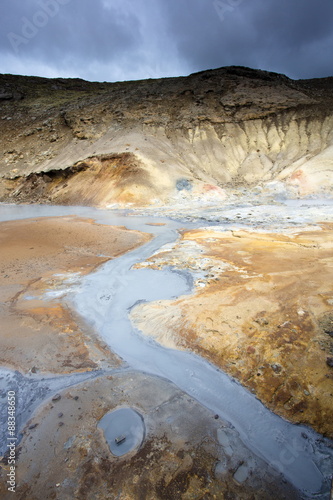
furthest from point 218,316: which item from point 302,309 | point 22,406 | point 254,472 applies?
point 22,406

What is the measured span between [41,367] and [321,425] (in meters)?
2.98

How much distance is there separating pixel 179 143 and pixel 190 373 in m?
20.7

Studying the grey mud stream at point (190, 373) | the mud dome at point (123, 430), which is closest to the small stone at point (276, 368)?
the grey mud stream at point (190, 373)

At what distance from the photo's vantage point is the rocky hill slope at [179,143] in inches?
686

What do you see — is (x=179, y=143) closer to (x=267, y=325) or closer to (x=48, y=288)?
(x=48, y=288)

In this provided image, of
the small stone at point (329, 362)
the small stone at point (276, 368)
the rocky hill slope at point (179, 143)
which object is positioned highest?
the rocky hill slope at point (179, 143)

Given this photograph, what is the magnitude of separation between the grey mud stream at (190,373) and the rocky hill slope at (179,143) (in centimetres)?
1160

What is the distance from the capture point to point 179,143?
21531mm

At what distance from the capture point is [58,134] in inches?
927

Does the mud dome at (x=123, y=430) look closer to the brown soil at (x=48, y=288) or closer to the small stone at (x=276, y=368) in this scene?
the brown soil at (x=48, y=288)

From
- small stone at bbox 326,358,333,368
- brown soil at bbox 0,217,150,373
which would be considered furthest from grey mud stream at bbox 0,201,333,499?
small stone at bbox 326,358,333,368

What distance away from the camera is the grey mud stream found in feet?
7.45

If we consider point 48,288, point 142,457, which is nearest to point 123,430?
point 142,457

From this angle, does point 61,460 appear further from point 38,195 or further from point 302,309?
point 38,195
